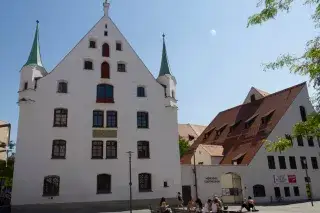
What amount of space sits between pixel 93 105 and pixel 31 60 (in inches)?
306

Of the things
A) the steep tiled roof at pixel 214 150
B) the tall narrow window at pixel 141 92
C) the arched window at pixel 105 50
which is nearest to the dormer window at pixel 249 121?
the steep tiled roof at pixel 214 150

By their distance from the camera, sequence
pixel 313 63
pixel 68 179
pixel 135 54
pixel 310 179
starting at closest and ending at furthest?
pixel 313 63, pixel 68 179, pixel 135 54, pixel 310 179

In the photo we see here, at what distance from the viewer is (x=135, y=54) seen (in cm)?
3391

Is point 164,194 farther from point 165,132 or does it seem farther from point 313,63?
point 313,63

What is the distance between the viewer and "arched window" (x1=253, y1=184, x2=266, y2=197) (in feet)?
119

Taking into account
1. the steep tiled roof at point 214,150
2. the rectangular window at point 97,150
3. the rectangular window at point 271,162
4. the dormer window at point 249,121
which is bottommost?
the rectangular window at point 271,162

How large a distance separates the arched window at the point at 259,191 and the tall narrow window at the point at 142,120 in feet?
49.6

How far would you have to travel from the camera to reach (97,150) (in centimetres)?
2980

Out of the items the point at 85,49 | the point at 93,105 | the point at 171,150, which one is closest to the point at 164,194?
the point at 171,150

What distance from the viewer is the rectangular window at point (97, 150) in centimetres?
2956

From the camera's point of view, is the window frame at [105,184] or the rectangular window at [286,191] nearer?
the window frame at [105,184]

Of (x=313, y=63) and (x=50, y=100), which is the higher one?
(x=50, y=100)

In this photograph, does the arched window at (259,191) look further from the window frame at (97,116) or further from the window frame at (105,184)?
the window frame at (97,116)

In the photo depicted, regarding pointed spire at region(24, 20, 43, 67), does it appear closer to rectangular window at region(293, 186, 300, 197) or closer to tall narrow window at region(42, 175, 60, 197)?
tall narrow window at region(42, 175, 60, 197)
